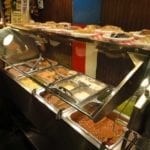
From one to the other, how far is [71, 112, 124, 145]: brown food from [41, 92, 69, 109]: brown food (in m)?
0.22

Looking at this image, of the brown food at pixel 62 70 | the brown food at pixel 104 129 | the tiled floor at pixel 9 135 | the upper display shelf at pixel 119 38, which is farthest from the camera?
the tiled floor at pixel 9 135

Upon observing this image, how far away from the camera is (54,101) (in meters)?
2.42

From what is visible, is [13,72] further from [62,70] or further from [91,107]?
[91,107]

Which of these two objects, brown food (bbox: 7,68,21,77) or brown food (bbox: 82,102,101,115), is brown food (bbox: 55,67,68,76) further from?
brown food (bbox: 82,102,101,115)

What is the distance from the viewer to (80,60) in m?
3.02

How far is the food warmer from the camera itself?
163 cm

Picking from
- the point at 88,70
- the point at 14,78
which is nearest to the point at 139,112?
the point at 88,70

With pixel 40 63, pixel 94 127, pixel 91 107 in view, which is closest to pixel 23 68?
pixel 40 63

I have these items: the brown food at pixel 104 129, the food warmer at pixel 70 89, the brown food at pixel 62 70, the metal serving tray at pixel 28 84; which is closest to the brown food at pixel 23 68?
the food warmer at pixel 70 89

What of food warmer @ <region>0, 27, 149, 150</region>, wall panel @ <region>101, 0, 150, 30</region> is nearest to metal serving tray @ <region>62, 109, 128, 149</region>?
food warmer @ <region>0, 27, 149, 150</region>

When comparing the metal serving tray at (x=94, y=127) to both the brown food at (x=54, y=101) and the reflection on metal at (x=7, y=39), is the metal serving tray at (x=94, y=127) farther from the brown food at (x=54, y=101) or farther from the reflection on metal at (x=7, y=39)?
the reflection on metal at (x=7, y=39)

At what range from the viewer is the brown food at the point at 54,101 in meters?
2.32

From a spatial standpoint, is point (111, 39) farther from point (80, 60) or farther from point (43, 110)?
point (80, 60)

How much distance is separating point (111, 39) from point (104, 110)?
582 millimetres
